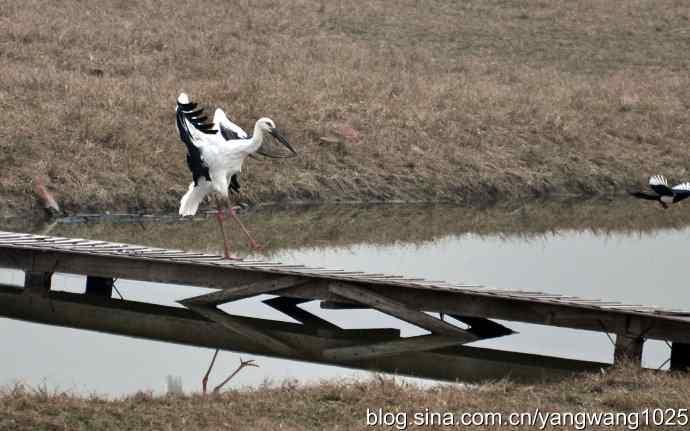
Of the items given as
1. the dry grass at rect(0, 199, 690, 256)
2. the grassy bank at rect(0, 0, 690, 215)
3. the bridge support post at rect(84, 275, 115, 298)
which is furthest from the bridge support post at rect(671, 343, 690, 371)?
the grassy bank at rect(0, 0, 690, 215)

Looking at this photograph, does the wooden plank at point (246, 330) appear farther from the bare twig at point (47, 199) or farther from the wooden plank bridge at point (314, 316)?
the bare twig at point (47, 199)

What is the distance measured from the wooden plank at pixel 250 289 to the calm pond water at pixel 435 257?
613 millimetres

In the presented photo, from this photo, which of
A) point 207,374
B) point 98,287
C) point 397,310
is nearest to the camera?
point 207,374

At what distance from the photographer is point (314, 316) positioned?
1359 cm

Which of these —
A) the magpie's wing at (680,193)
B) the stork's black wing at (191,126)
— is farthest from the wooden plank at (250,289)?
the magpie's wing at (680,193)

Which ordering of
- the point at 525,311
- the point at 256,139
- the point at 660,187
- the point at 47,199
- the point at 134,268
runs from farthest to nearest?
the point at 47,199, the point at 256,139, the point at 134,268, the point at 660,187, the point at 525,311

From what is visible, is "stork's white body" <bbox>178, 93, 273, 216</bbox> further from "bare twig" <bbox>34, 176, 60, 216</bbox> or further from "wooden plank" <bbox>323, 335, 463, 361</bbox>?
"bare twig" <bbox>34, 176, 60, 216</bbox>

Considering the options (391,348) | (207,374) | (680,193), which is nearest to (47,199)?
(391,348)

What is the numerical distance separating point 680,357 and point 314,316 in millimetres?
3896

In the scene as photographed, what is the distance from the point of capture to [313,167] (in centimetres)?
2167

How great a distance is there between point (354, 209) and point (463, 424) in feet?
42.2

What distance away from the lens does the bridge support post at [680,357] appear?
1116 cm

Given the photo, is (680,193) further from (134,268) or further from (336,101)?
(336,101)

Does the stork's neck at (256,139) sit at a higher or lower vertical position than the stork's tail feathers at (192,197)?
higher
